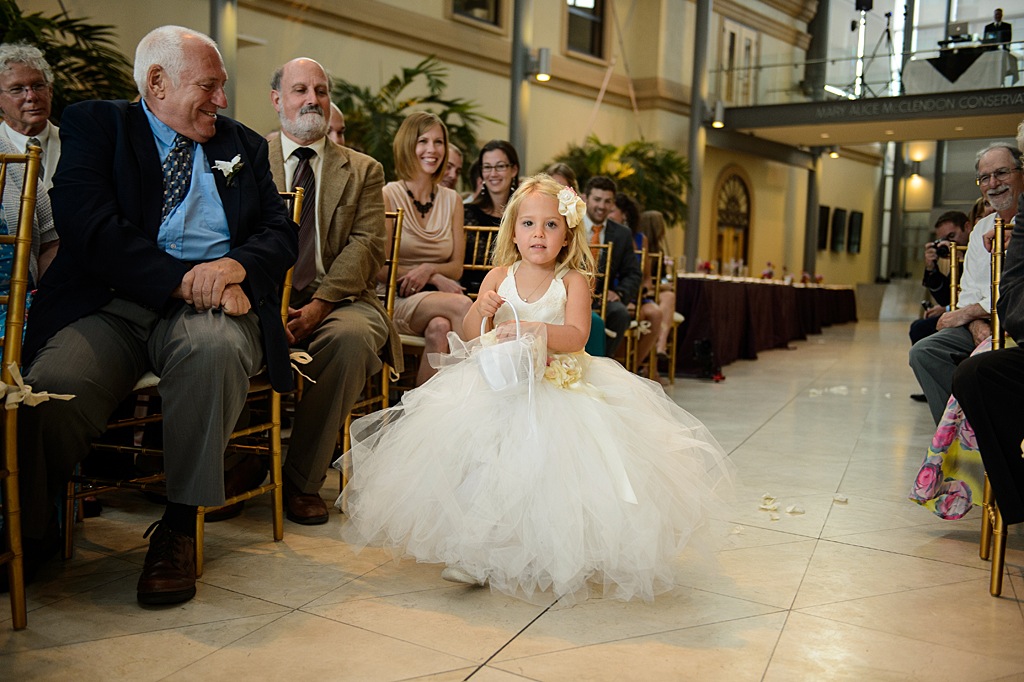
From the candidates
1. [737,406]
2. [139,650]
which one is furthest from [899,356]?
[139,650]

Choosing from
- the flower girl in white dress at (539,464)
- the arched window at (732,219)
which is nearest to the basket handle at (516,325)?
the flower girl in white dress at (539,464)

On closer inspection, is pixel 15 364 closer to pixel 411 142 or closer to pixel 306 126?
pixel 306 126

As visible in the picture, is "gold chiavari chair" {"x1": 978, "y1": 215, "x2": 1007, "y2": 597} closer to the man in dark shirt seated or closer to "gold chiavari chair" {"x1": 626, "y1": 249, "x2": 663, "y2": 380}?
"gold chiavari chair" {"x1": 626, "y1": 249, "x2": 663, "y2": 380}

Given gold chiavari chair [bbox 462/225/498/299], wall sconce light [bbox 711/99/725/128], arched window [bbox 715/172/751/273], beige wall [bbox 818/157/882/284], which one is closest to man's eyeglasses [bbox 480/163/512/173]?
gold chiavari chair [bbox 462/225/498/299]

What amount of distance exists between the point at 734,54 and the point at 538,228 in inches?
562

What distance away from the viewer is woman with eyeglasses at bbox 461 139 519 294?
4.26 metres

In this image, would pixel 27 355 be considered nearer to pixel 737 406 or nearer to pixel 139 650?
pixel 139 650

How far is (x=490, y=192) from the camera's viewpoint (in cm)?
445

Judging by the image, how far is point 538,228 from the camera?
8.21 feet

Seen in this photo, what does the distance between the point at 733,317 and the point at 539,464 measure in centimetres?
644

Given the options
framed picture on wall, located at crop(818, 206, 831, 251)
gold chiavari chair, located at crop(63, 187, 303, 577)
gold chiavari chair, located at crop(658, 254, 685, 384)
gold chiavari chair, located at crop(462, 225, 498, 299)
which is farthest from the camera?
framed picture on wall, located at crop(818, 206, 831, 251)

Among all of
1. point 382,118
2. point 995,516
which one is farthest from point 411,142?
point 382,118

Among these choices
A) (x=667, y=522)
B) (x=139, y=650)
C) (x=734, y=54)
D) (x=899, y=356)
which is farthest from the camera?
(x=734, y=54)

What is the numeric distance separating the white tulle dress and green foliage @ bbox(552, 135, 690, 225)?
31.2 feet
